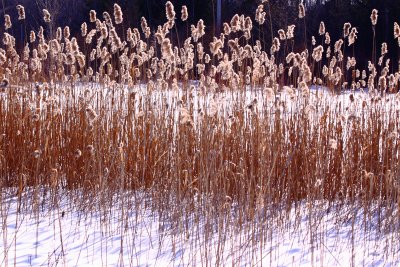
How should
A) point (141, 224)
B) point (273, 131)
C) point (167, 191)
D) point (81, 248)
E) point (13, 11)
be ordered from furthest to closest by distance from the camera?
1. point (13, 11)
2. point (273, 131)
3. point (167, 191)
4. point (141, 224)
5. point (81, 248)

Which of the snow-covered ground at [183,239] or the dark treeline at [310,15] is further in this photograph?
the dark treeline at [310,15]

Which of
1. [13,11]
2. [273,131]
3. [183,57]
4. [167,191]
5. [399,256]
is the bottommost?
[399,256]

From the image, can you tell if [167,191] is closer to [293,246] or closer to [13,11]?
[293,246]

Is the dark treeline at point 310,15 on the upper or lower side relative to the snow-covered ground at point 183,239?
upper

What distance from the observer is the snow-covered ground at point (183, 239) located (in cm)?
245

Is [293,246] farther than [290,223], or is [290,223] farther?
[290,223]

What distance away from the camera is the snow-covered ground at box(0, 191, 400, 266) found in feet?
8.04

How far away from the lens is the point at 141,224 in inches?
113

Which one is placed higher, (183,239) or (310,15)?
(310,15)

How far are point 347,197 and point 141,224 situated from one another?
1324 mm

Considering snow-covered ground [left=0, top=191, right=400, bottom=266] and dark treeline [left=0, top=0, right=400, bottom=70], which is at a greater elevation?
dark treeline [left=0, top=0, right=400, bottom=70]

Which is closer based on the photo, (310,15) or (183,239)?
(183,239)

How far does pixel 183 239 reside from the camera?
9.09 ft

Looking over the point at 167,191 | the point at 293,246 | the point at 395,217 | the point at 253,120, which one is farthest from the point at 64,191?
the point at 395,217
